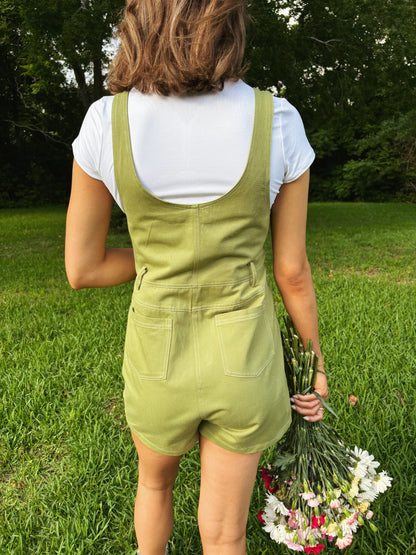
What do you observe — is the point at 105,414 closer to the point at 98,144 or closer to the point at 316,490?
the point at 316,490

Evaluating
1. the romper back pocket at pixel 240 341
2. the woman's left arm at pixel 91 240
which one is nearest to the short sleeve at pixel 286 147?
the romper back pocket at pixel 240 341

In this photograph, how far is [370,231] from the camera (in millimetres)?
12023

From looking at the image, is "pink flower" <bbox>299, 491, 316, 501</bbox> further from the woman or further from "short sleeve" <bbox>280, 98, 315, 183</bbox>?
"short sleeve" <bbox>280, 98, 315, 183</bbox>

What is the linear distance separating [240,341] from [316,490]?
32.4 inches

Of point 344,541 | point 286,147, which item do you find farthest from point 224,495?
point 286,147

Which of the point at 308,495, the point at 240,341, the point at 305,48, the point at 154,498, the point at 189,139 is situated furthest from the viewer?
the point at 305,48

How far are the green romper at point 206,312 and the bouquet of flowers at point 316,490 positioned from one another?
0.44 metres

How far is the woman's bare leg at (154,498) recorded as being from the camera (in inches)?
54.4

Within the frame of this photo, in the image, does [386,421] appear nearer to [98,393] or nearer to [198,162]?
[98,393]

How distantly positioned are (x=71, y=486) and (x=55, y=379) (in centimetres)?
123

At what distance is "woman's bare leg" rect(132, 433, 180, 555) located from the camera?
4.54 ft

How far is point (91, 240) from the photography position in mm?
1286

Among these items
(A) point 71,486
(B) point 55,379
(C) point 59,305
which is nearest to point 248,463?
(A) point 71,486

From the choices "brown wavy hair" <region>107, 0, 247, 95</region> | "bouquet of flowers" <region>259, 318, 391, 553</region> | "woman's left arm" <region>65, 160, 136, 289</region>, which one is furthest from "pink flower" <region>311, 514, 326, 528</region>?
"brown wavy hair" <region>107, 0, 247, 95</region>
